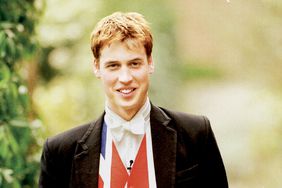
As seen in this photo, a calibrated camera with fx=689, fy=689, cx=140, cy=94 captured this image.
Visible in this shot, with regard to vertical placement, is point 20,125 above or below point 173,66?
below

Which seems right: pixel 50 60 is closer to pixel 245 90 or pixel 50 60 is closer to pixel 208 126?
pixel 245 90

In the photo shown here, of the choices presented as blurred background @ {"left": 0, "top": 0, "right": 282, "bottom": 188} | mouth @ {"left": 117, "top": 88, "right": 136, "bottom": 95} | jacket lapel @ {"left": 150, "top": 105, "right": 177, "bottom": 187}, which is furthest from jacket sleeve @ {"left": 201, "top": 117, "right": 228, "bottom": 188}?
blurred background @ {"left": 0, "top": 0, "right": 282, "bottom": 188}

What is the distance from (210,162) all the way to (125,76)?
1.67 ft

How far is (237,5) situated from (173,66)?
1.05 meters

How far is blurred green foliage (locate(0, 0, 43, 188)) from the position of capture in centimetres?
398

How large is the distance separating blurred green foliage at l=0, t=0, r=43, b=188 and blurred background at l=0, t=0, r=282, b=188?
665 millimetres

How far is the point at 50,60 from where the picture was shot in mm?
6980

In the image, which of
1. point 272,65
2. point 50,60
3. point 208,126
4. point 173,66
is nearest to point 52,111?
point 50,60

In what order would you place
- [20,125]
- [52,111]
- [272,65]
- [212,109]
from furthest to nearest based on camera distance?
[212,109]
[272,65]
[52,111]
[20,125]

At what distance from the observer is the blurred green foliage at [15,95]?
3980mm

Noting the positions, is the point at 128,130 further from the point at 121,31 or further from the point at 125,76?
the point at 121,31

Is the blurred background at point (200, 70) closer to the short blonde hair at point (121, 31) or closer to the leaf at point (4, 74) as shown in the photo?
the leaf at point (4, 74)

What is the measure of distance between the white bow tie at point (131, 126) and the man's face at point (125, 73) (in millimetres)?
58

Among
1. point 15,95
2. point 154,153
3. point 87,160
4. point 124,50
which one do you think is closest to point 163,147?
point 154,153
